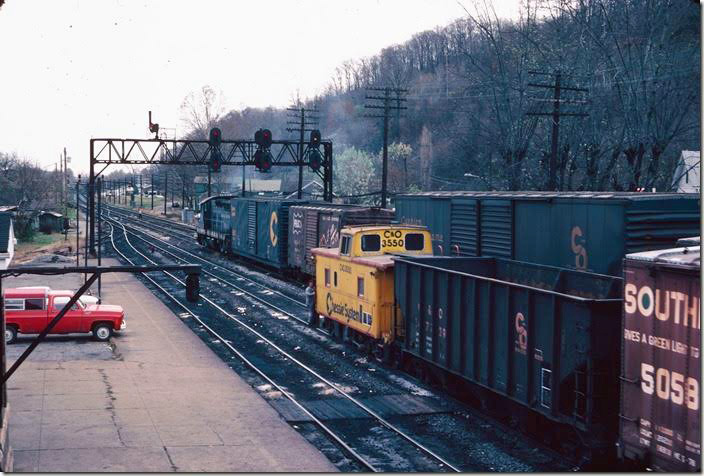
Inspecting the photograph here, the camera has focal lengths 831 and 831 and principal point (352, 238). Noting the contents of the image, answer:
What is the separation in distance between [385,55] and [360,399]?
10350 cm

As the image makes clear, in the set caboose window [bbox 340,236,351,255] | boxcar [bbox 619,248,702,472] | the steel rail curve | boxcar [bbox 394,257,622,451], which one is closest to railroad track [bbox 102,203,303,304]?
the steel rail curve

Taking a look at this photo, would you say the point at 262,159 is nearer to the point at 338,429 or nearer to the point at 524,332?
the point at 338,429

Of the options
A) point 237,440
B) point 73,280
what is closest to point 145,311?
point 73,280

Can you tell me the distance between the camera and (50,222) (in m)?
77.8

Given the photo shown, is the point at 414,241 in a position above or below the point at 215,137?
below

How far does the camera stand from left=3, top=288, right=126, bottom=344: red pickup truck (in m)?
25.8

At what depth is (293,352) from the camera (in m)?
24.0

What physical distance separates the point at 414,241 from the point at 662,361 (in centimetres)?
1268

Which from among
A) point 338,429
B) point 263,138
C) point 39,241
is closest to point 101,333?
point 338,429

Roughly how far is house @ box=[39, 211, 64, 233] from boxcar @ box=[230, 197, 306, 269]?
3225 centimetres

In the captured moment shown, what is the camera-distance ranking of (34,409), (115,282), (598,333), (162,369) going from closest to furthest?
(598,333) < (34,409) < (162,369) < (115,282)

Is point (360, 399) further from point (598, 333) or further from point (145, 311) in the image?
point (145, 311)

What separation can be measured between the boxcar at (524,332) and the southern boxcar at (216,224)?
34945mm

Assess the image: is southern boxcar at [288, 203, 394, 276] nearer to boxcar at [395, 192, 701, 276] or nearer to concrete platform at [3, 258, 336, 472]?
boxcar at [395, 192, 701, 276]
